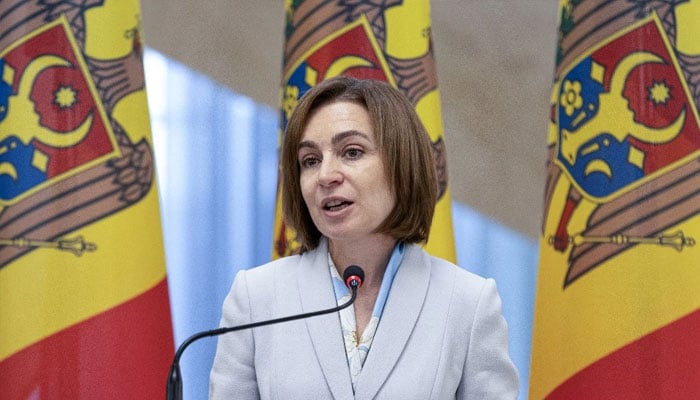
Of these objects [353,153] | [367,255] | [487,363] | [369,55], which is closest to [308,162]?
[353,153]

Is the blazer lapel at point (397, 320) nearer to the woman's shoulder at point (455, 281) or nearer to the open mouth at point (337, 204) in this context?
the woman's shoulder at point (455, 281)

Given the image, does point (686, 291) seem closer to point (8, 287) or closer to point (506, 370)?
point (506, 370)

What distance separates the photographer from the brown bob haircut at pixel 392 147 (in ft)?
5.71

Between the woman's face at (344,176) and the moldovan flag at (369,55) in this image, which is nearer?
the woman's face at (344,176)

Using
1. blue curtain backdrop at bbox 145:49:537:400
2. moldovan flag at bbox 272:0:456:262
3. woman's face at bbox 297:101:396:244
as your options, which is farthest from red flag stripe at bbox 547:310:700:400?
woman's face at bbox 297:101:396:244

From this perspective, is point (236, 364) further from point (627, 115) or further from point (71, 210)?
point (627, 115)

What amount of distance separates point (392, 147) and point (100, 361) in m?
1.75

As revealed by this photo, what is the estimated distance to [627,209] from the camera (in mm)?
2984

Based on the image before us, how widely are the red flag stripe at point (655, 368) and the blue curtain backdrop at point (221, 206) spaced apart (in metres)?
0.94

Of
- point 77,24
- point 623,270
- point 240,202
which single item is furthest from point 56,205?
point 623,270

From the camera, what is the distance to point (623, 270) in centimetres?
297

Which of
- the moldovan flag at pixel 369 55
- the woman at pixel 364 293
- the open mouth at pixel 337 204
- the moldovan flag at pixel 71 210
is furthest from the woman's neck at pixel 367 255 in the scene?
the moldovan flag at pixel 71 210

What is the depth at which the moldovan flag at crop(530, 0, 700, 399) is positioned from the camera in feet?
9.57

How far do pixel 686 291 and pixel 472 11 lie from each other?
5.79 ft
